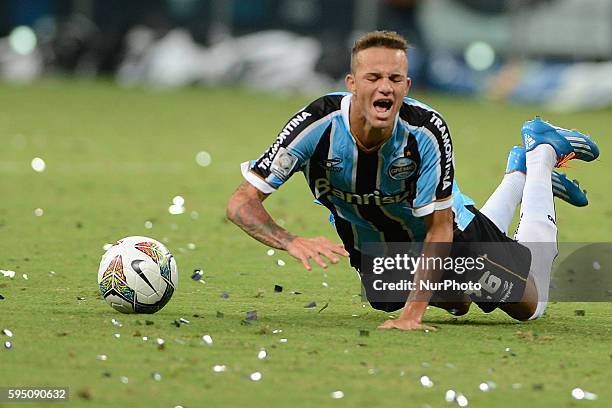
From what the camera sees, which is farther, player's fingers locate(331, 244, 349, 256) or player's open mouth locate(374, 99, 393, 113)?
player's open mouth locate(374, 99, 393, 113)

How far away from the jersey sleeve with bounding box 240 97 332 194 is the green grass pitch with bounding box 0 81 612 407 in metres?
0.77

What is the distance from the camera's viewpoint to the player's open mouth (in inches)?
257

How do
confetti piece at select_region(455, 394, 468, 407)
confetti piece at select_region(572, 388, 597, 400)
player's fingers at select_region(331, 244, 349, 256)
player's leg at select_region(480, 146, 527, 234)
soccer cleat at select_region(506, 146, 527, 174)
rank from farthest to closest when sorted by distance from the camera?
soccer cleat at select_region(506, 146, 527, 174)
player's leg at select_region(480, 146, 527, 234)
player's fingers at select_region(331, 244, 349, 256)
confetti piece at select_region(572, 388, 597, 400)
confetti piece at select_region(455, 394, 468, 407)

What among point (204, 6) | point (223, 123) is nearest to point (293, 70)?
point (204, 6)

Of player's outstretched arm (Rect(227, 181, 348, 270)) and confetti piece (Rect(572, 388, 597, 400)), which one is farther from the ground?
player's outstretched arm (Rect(227, 181, 348, 270))

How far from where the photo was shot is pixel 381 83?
257 inches

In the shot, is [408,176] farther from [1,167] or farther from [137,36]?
[137,36]

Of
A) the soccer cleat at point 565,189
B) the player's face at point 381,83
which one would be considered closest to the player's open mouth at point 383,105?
the player's face at point 381,83

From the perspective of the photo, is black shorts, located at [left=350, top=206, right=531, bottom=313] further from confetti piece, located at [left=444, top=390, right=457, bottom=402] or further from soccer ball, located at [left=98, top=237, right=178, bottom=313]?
confetti piece, located at [left=444, top=390, right=457, bottom=402]

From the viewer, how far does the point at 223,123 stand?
21.8 meters

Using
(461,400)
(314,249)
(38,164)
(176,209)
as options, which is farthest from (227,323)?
(38,164)

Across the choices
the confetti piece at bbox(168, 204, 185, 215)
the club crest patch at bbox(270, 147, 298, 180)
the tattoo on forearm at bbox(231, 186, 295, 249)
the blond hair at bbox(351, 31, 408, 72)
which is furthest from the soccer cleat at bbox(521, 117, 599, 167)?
the confetti piece at bbox(168, 204, 185, 215)

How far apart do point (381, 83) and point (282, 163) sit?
68 centimetres

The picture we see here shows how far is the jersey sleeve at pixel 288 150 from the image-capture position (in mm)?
6746
